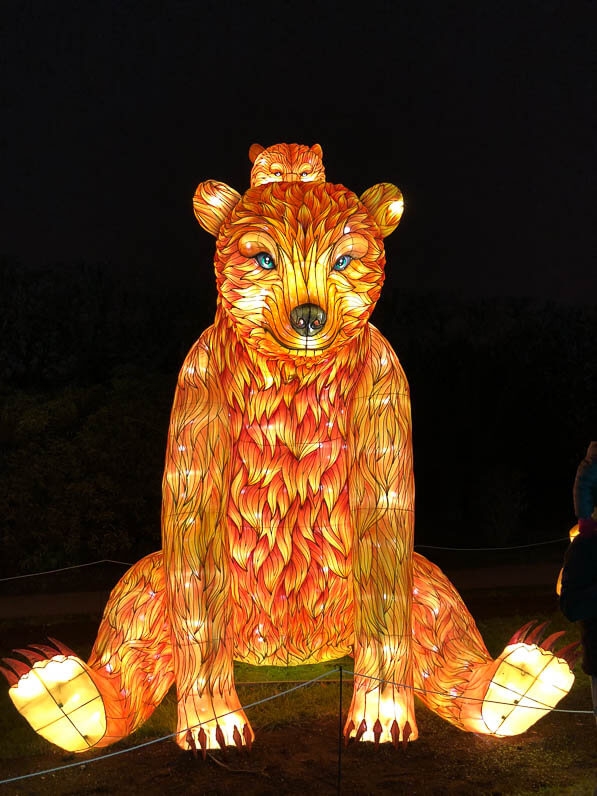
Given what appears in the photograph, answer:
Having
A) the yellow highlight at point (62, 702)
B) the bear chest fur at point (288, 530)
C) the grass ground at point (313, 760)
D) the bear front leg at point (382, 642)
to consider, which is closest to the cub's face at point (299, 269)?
the bear chest fur at point (288, 530)

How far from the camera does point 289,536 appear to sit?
4.04 metres

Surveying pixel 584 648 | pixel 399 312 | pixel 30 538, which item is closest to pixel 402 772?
pixel 584 648

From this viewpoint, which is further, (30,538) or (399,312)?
(399,312)

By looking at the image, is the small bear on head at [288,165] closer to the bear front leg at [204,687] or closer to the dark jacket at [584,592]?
the bear front leg at [204,687]

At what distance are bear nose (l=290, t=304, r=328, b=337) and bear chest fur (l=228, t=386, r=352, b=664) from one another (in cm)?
49

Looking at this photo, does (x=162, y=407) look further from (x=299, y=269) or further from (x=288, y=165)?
(x=299, y=269)

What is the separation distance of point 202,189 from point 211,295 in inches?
464

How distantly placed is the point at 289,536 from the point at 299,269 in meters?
1.30

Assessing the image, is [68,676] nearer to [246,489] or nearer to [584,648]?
[246,489]

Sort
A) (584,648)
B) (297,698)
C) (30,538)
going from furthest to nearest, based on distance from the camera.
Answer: (30,538)
(297,698)
(584,648)

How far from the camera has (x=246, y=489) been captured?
407 centimetres

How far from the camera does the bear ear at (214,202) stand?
13.5ft

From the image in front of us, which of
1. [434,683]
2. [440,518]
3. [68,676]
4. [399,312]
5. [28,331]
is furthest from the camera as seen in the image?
[399,312]

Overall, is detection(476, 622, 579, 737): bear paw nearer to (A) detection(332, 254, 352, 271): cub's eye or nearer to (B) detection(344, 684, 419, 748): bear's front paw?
(B) detection(344, 684, 419, 748): bear's front paw
